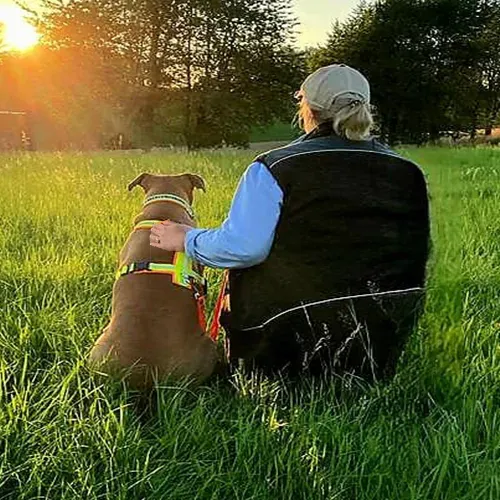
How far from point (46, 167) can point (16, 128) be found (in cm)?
1749

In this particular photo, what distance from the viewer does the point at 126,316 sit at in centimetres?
275

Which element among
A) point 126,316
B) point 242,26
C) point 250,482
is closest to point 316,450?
point 250,482

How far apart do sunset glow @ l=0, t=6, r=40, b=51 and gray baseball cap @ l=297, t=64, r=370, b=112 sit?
26812mm

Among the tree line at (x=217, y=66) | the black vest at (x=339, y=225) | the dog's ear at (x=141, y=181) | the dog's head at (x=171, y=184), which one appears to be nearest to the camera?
the black vest at (x=339, y=225)

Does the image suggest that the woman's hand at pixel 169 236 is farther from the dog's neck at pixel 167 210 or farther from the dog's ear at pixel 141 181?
the dog's ear at pixel 141 181

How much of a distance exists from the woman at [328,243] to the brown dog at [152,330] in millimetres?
173

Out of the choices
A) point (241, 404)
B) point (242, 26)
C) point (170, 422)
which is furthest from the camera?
point (242, 26)

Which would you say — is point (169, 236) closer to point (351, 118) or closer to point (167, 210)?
point (167, 210)

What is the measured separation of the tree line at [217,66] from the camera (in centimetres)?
2891

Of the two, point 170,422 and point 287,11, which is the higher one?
point 287,11

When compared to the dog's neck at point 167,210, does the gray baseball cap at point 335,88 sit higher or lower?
higher

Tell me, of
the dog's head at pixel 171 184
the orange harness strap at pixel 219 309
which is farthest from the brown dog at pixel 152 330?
the dog's head at pixel 171 184

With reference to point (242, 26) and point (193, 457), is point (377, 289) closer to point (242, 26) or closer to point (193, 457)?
point (193, 457)

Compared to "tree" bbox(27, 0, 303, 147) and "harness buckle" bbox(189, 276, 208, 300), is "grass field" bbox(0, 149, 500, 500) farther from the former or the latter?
"tree" bbox(27, 0, 303, 147)
